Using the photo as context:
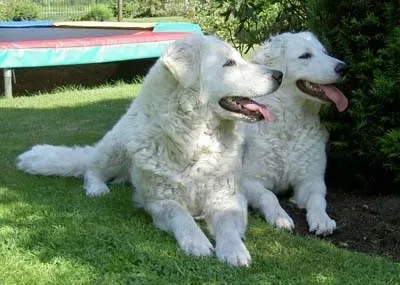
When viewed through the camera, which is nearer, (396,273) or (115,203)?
(396,273)

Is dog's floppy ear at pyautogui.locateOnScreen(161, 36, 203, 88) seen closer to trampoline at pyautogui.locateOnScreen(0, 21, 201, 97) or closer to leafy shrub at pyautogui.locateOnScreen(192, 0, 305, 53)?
leafy shrub at pyautogui.locateOnScreen(192, 0, 305, 53)

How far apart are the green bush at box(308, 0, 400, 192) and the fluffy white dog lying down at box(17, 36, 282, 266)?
0.85m

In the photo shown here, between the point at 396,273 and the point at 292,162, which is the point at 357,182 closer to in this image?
the point at 292,162

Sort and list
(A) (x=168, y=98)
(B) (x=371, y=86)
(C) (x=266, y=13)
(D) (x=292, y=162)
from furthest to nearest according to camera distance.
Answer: (C) (x=266, y=13)
(D) (x=292, y=162)
(B) (x=371, y=86)
(A) (x=168, y=98)

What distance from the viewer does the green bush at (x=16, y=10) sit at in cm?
2659

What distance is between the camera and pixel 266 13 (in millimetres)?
6297

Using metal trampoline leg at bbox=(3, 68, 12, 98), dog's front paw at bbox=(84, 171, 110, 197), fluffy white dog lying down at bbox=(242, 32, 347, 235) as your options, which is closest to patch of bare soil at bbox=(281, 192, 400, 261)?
fluffy white dog lying down at bbox=(242, 32, 347, 235)

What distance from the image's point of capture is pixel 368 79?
4.54m

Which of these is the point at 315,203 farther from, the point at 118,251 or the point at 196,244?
the point at 118,251

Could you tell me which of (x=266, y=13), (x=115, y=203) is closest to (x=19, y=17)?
(x=266, y=13)

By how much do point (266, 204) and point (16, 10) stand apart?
24876 mm

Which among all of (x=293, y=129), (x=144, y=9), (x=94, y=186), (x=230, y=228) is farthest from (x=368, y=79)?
(x=144, y=9)

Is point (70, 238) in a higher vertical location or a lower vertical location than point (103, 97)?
higher

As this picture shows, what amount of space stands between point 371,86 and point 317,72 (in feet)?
1.30
